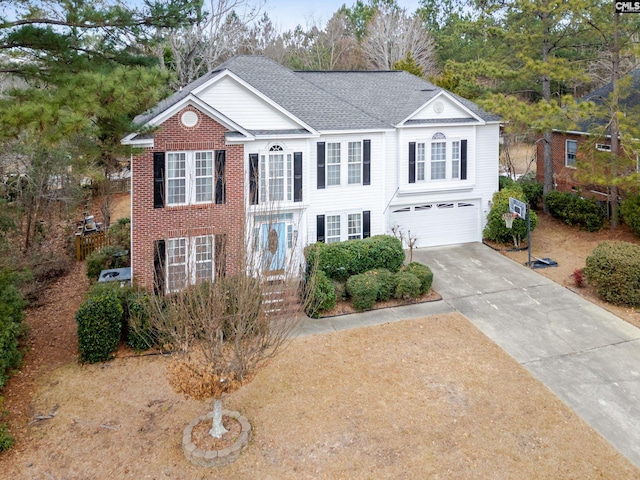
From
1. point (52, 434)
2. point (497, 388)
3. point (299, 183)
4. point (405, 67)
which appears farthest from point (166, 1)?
point (405, 67)

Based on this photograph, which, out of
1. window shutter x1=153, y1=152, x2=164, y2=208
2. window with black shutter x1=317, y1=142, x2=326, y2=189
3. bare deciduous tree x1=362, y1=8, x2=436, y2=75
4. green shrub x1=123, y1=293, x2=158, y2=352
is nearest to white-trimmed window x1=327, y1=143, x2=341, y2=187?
window with black shutter x1=317, y1=142, x2=326, y2=189

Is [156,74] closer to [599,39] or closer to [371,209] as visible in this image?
[371,209]

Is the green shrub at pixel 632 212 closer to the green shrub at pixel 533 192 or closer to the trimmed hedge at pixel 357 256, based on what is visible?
the green shrub at pixel 533 192

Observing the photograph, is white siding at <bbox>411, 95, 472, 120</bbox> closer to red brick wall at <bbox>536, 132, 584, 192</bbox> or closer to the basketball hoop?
the basketball hoop

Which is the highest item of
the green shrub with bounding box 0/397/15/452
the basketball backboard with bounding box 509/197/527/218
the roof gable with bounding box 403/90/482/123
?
the roof gable with bounding box 403/90/482/123

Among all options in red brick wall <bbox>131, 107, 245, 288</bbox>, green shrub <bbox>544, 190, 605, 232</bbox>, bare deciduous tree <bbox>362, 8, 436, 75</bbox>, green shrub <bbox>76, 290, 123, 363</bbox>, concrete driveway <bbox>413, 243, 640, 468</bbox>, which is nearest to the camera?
concrete driveway <bbox>413, 243, 640, 468</bbox>
